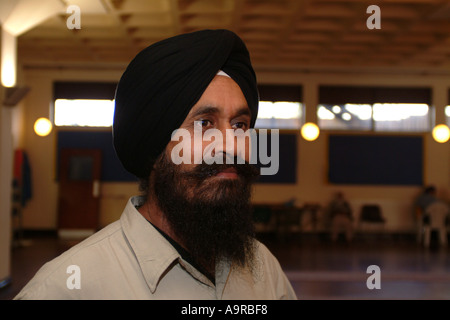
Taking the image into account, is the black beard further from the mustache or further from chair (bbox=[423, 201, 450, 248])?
chair (bbox=[423, 201, 450, 248])

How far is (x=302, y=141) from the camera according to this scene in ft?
36.8

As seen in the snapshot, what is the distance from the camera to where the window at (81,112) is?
1116 centimetres

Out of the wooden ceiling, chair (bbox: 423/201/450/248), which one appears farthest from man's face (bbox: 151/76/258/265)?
chair (bbox: 423/201/450/248)

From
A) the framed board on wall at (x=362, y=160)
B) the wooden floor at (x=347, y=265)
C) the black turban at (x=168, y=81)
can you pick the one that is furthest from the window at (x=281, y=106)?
the black turban at (x=168, y=81)

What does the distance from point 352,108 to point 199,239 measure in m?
10.7

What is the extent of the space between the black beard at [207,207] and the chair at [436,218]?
9914 mm

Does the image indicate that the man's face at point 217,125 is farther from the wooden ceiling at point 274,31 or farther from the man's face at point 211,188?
the wooden ceiling at point 274,31

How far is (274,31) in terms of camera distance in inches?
323

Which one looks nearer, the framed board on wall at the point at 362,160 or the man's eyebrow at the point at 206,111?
the man's eyebrow at the point at 206,111

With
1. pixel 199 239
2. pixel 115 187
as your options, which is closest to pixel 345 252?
pixel 115 187

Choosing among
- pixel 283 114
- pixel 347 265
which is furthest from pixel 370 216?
pixel 347 265

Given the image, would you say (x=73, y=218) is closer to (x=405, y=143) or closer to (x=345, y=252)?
(x=345, y=252)

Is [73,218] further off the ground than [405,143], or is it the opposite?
[405,143]

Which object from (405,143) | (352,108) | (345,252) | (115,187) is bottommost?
(345,252)
